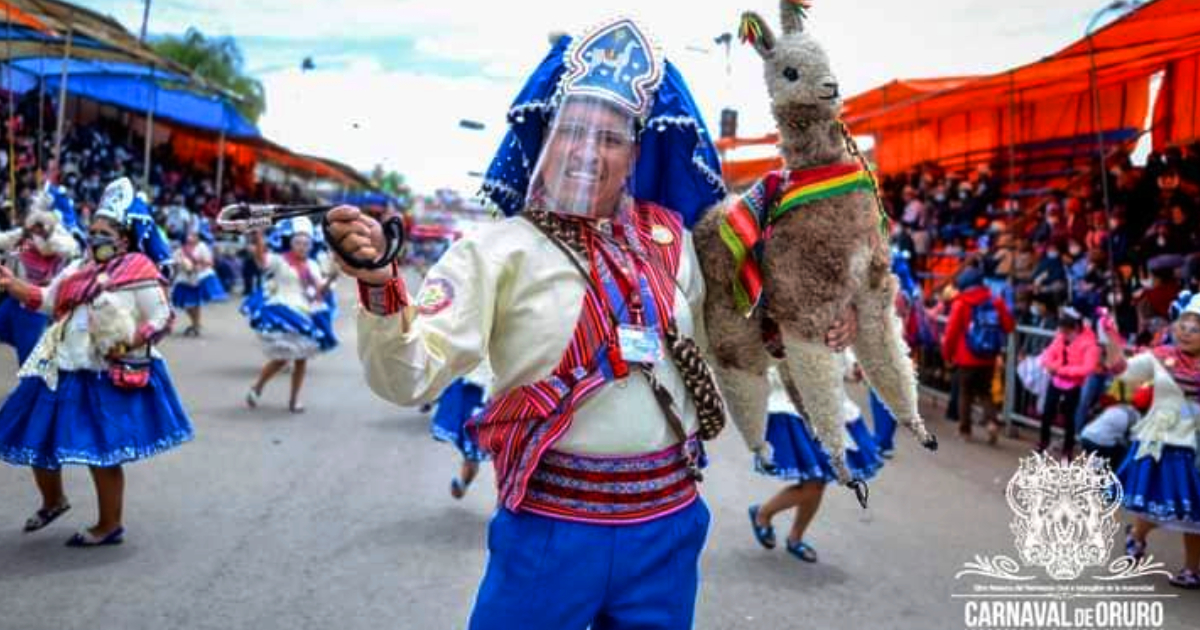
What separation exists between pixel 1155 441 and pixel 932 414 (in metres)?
5.56

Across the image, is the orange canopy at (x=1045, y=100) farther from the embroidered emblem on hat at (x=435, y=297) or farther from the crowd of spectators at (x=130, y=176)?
the crowd of spectators at (x=130, y=176)

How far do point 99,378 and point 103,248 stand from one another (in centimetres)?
69

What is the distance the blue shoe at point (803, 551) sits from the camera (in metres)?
5.46

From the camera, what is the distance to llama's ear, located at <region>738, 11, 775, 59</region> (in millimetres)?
2338

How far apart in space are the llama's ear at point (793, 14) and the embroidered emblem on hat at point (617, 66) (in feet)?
1.07

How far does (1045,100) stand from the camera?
13.3 metres

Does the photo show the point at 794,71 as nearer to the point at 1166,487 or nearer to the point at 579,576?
the point at 579,576

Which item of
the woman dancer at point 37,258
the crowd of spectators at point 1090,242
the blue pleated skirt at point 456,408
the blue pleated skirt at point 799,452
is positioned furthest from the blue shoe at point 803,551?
the woman dancer at point 37,258

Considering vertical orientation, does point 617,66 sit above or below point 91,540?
above

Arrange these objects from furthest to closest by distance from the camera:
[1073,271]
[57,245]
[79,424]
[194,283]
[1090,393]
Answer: [194,283] < [1073,271] < [1090,393] < [57,245] < [79,424]

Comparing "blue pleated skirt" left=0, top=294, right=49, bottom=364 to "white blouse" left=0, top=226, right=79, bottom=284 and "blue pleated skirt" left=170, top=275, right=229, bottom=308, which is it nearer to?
"white blouse" left=0, top=226, right=79, bottom=284

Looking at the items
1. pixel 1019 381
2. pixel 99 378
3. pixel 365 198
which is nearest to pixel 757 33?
pixel 365 198

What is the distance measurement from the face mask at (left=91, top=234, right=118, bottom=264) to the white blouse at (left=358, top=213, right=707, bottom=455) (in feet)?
12.1

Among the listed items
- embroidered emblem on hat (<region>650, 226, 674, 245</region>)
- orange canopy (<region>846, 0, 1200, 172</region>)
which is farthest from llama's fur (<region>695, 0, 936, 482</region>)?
orange canopy (<region>846, 0, 1200, 172</region>)
